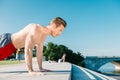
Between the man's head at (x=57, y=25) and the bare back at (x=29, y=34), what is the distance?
33 cm

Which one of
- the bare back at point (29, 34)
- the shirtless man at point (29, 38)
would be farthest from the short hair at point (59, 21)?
the bare back at point (29, 34)

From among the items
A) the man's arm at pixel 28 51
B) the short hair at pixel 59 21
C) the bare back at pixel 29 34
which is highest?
the short hair at pixel 59 21

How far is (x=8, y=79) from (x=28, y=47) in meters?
1.92

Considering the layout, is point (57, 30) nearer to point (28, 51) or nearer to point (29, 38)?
point (29, 38)

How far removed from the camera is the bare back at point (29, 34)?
25.0 ft

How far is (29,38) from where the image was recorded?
7484 millimetres

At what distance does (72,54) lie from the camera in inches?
5221

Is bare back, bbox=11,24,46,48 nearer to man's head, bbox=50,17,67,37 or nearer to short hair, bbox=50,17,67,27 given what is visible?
man's head, bbox=50,17,67,37

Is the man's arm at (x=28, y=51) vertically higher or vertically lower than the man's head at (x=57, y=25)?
lower

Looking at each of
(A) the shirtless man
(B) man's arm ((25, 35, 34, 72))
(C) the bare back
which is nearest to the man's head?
(A) the shirtless man

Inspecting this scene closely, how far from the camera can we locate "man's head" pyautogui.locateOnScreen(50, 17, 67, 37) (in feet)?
24.1

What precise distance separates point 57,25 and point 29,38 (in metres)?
0.68

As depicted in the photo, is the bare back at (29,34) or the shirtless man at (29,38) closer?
the shirtless man at (29,38)

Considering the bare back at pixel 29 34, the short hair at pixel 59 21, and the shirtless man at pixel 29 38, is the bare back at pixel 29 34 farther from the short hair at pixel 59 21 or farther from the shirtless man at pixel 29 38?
the short hair at pixel 59 21
